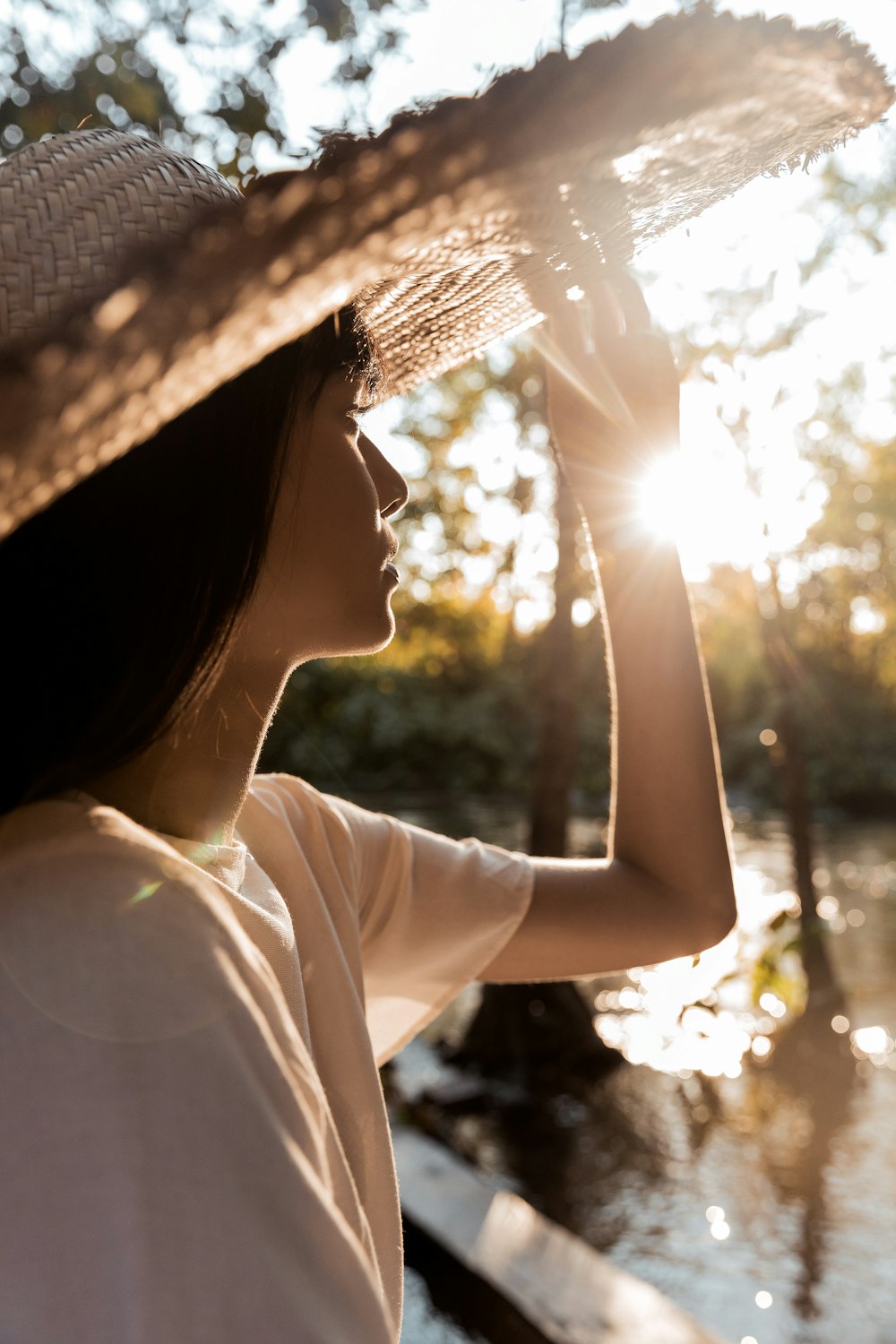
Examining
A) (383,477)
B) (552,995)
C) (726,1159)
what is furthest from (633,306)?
(552,995)

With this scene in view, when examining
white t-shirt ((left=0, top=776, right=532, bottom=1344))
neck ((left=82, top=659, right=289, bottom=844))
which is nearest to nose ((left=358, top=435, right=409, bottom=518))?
neck ((left=82, top=659, right=289, bottom=844))

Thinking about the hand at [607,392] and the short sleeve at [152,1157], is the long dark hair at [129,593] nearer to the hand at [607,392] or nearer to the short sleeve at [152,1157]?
the short sleeve at [152,1157]

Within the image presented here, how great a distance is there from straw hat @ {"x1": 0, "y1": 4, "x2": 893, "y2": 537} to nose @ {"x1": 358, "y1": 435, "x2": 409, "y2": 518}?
340 millimetres

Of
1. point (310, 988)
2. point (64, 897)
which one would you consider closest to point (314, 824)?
point (310, 988)

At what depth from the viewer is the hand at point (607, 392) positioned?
1.50 m

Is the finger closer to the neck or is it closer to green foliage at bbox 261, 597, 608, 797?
the neck

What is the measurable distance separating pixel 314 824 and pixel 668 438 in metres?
0.75

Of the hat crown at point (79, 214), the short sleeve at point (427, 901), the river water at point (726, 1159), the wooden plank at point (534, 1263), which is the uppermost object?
the hat crown at point (79, 214)

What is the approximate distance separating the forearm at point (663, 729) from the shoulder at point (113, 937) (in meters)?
0.91

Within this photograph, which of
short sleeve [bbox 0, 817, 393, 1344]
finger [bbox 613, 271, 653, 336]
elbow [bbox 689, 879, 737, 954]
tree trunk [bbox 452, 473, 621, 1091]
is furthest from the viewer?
tree trunk [bbox 452, 473, 621, 1091]

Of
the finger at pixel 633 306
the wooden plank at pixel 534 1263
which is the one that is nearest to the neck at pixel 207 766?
the finger at pixel 633 306

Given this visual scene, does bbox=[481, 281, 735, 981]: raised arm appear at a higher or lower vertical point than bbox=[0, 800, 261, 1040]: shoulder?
lower

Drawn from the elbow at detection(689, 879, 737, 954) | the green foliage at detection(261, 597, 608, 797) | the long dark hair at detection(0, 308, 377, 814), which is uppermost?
the long dark hair at detection(0, 308, 377, 814)

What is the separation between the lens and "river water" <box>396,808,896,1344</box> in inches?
233
